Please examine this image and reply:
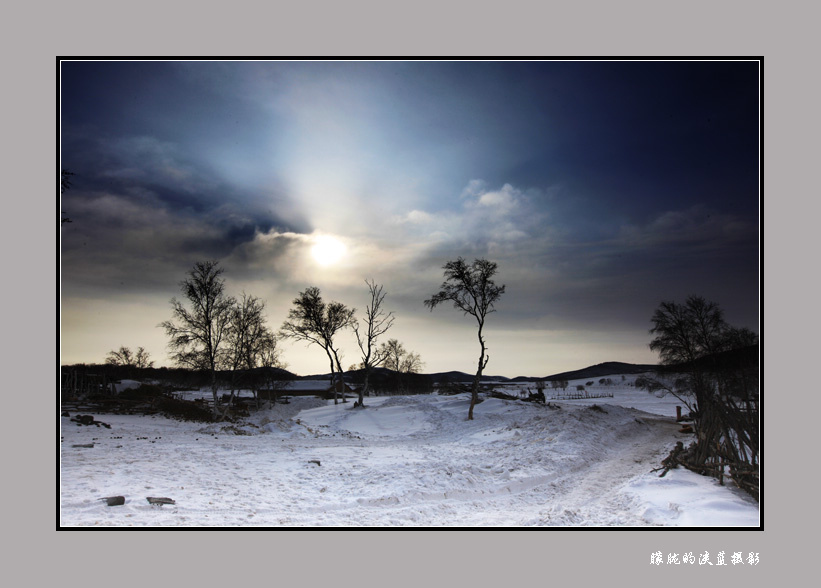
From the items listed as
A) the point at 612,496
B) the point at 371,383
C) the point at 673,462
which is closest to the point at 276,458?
the point at 612,496

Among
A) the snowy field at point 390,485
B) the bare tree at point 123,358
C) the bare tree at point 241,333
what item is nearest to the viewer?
the snowy field at point 390,485

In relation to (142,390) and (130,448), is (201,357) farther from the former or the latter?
(130,448)

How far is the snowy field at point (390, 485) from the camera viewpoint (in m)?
6.89

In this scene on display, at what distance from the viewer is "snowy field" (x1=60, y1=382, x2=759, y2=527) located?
689 centimetres

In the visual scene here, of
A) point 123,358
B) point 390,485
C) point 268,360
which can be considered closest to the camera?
point 390,485

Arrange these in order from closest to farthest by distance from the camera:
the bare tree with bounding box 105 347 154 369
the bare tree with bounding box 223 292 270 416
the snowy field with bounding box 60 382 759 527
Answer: the snowy field with bounding box 60 382 759 527
the bare tree with bounding box 105 347 154 369
the bare tree with bounding box 223 292 270 416

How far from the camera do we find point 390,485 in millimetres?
9156

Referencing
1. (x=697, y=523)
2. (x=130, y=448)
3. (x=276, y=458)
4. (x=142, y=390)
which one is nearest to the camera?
(x=697, y=523)

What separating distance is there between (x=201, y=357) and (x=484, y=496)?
22894 mm

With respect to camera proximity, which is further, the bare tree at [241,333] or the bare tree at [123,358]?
the bare tree at [241,333]

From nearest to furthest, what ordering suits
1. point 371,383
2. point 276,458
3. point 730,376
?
1. point 730,376
2. point 276,458
3. point 371,383

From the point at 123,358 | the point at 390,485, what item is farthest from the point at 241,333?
the point at 390,485

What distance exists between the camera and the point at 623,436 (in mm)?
19234

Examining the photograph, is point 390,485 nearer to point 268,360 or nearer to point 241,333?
point 241,333
